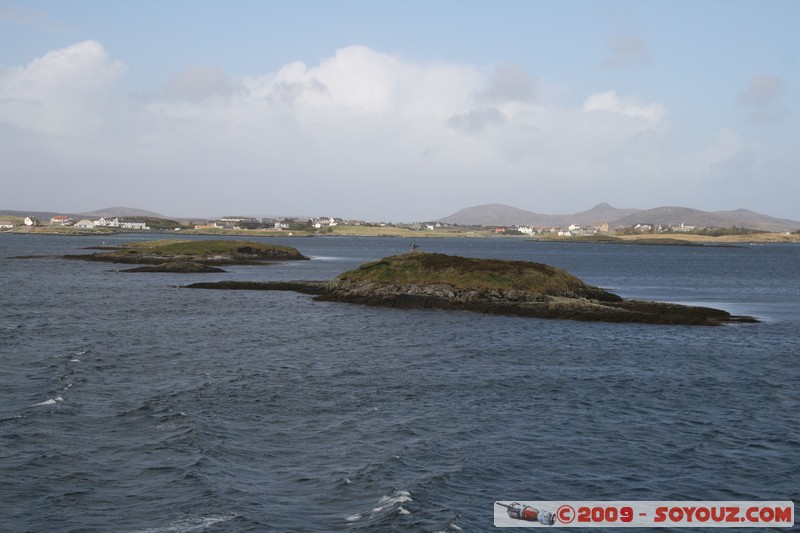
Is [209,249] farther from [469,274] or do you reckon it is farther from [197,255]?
[469,274]

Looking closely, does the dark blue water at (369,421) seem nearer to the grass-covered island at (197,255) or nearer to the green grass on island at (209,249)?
the grass-covered island at (197,255)

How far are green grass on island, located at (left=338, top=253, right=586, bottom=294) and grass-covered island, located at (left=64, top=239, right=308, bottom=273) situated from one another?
139 feet

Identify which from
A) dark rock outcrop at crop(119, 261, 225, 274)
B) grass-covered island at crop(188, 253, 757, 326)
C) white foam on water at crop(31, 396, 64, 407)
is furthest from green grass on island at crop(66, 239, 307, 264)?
white foam on water at crop(31, 396, 64, 407)

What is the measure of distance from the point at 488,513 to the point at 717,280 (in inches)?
3779

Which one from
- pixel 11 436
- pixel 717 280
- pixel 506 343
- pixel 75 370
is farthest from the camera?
pixel 717 280

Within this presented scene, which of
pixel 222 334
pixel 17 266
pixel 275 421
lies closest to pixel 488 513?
pixel 275 421

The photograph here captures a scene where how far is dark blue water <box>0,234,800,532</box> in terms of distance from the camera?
1739 centimetres

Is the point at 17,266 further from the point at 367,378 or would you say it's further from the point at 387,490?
the point at 387,490

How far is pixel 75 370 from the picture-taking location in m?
31.2

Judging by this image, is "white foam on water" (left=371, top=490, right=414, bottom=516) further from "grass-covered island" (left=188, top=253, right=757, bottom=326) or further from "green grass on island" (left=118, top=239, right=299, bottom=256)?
"green grass on island" (left=118, top=239, right=299, bottom=256)

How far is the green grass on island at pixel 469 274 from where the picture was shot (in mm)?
63531

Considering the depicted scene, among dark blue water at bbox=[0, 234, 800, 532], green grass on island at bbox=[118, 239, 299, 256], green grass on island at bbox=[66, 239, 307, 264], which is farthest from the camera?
green grass on island at bbox=[118, 239, 299, 256]
